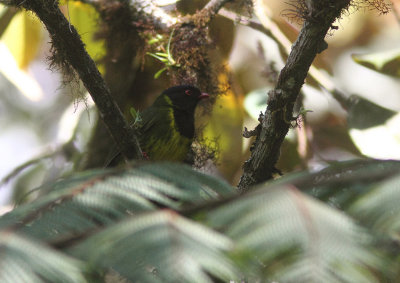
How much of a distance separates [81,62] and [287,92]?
84 cm

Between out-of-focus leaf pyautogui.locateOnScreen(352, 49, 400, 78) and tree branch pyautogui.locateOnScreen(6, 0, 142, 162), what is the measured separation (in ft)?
6.26

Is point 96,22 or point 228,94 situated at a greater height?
point 96,22

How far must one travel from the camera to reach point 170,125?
3.81m

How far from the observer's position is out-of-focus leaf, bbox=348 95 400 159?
357cm

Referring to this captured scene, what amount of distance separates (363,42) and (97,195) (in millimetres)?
3967

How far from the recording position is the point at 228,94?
426cm

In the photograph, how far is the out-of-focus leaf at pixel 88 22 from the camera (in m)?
4.34

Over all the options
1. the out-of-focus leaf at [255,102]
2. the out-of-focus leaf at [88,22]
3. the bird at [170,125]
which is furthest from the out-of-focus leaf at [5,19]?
the out-of-focus leaf at [255,102]

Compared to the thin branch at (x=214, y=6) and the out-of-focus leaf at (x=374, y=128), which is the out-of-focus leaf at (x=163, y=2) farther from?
the out-of-focus leaf at (x=374, y=128)

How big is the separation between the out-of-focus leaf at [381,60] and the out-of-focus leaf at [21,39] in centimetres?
246

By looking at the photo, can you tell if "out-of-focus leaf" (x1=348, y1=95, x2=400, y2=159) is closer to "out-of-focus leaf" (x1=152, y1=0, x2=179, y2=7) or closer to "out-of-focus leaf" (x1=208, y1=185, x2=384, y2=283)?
"out-of-focus leaf" (x1=152, y1=0, x2=179, y2=7)

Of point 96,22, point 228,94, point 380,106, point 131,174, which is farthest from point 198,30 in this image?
point 131,174

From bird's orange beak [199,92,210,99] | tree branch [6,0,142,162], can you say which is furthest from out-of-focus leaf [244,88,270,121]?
tree branch [6,0,142,162]

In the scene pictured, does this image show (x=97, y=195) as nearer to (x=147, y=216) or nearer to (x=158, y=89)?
(x=147, y=216)
